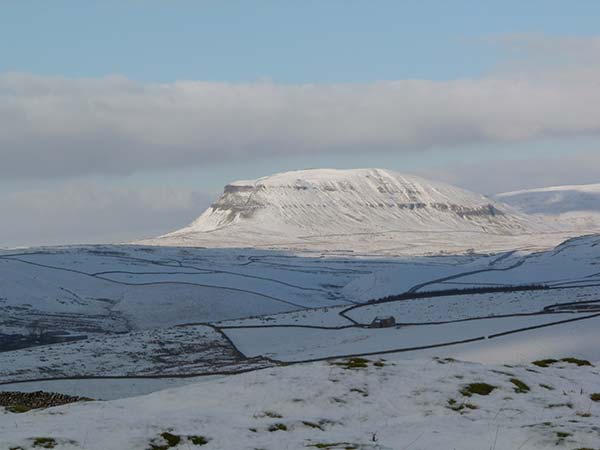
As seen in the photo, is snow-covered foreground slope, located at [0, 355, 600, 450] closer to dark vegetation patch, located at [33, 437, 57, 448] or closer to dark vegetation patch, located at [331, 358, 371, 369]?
dark vegetation patch, located at [33, 437, 57, 448]

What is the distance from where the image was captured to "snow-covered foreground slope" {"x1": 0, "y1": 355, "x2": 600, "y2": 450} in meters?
14.7

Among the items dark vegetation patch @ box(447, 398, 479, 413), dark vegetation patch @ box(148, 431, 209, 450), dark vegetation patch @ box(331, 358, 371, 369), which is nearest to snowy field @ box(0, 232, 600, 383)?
dark vegetation patch @ box(331, 358, 371, 369)

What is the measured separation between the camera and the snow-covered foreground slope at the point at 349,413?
14.7 meters

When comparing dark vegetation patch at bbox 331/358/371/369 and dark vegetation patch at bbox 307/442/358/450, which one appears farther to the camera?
dark vegetation patch at bbox 331/358/371/369

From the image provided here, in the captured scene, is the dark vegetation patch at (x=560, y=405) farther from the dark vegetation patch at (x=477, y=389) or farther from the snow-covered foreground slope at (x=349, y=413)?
the dark vegetation patch at (x=477, y=389)

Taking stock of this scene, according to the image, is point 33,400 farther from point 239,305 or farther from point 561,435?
point 239,305

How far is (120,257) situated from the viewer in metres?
168

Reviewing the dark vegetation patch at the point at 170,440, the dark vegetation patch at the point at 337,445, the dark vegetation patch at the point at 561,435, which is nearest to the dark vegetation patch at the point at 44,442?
the dark vegetation patch at the point at 170,440

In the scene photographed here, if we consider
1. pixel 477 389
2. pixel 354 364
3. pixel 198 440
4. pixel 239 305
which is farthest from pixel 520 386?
pixel 239 305

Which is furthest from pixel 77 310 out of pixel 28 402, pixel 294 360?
pixel 28 402

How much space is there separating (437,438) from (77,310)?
307 ft

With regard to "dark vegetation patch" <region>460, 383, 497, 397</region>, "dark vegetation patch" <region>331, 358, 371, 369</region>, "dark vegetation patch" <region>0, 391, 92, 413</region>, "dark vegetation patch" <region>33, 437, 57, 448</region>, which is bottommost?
"dark vegetation patch" <region>0, 391, 92, 413</region>

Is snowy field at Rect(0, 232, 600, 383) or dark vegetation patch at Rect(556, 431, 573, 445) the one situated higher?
dark vegetation patch at Rect(556, 431, 573, 445)

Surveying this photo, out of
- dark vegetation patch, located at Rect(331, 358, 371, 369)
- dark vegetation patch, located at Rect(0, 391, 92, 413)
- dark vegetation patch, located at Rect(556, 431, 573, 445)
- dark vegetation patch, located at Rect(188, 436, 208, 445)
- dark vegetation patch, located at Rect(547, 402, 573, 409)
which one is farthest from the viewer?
dark vegetation patch, located at Rect(0, 391, 92, 413)
